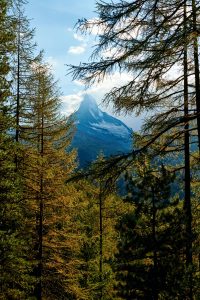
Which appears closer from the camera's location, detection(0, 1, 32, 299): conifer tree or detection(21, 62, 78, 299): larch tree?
detection(0, 1, 32, 299): conifer tree

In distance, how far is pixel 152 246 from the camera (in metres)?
12.9

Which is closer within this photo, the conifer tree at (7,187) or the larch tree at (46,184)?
the conifer tree at (7,187)

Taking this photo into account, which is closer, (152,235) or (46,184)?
(152,235)

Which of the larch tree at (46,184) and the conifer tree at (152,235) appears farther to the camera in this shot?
the larch tree at (46,184)

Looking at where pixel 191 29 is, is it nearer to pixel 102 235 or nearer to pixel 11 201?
pixel 11 201

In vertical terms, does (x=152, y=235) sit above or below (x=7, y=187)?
below

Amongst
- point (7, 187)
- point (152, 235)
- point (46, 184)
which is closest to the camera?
point (7, 187)

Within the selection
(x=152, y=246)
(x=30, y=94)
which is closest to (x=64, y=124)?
(x=30, y=94)

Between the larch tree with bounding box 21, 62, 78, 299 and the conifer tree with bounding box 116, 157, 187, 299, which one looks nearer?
the conifer tree with bounding box 116, 157, 187, 299

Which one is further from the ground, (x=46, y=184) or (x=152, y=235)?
(x=46, y=184)

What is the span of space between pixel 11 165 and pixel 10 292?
13.3ft

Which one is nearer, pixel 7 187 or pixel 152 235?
pixel 7 187

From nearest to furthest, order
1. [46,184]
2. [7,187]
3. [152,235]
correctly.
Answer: [7,187]
[152,235]
[46,184]

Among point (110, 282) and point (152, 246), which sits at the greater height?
point (152, 246)
